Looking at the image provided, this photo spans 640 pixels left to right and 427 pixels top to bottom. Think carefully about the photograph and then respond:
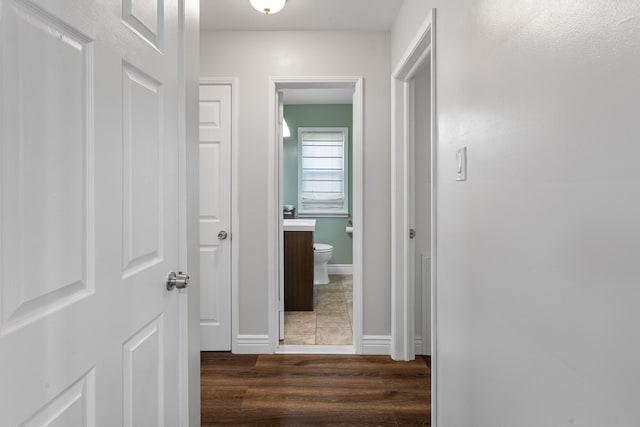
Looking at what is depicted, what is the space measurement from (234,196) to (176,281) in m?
1.71

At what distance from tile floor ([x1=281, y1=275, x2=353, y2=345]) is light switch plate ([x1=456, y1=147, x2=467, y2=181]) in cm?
205

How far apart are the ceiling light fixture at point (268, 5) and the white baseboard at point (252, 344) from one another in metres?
2.25

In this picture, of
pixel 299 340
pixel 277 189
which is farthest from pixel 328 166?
pixel 299 340

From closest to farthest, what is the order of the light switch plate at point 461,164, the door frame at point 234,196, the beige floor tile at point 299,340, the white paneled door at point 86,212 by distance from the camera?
the white paneled door at point 86,212
the light switch plate at point 461,164
the door frame at point 234,196
the beige floor tile at point 299,340

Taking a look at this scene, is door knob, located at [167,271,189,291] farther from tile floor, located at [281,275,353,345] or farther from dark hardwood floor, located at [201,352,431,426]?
tile floor, located at [281,275,353,345]

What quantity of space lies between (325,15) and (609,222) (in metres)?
2.41

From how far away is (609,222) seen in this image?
0.73 metres

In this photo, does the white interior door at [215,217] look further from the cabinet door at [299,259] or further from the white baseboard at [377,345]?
the white baseboard at [377,345]

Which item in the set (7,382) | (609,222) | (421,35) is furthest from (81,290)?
(421,35)

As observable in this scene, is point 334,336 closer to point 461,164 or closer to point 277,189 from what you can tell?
point 277,189

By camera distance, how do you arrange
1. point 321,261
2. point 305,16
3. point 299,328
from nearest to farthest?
1. point 305,16
2. point 299,328
3. point 321,261

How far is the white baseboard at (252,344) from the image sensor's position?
9.64ft

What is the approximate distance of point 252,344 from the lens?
294 cm

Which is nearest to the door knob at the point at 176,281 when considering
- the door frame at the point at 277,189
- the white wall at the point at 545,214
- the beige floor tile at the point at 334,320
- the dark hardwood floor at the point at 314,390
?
the white wall at the point at 545,214
